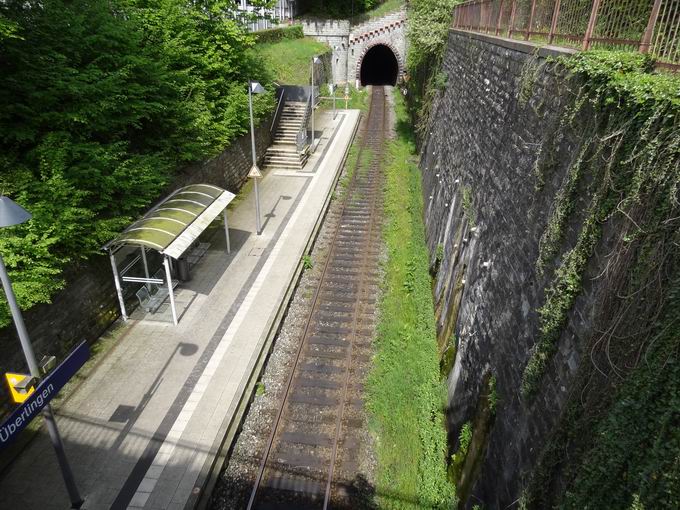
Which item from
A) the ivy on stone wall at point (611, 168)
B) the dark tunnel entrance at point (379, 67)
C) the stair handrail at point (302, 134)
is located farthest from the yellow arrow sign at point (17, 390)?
the dark tunnel entrance at point (379, 67)

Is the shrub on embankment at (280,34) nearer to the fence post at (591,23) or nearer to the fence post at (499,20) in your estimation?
the fence post at (499,20)

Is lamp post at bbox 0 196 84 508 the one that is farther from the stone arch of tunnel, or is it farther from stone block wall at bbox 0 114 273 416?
the stone arch of tunnel

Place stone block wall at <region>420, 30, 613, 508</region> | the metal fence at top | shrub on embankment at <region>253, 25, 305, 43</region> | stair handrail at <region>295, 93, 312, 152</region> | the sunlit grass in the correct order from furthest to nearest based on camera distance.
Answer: shrub on embankment at <region>253, 25, 305, 43</region>
the sunlit grass
stair handrail at <region>295, 93, 312, 152</region>
stone block wall at <region>420, 30, 613, 508</region>
the metal fence at top

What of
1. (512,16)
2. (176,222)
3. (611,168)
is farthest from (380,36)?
(611,168)

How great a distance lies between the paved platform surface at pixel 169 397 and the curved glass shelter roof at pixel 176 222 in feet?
6.58

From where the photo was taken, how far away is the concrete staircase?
22.2 metres

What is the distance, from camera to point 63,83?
30.9 ft

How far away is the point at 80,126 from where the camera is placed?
1002cm

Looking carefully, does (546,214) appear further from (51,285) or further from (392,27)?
(392,27)

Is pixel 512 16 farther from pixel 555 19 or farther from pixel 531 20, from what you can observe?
pixel 555 19

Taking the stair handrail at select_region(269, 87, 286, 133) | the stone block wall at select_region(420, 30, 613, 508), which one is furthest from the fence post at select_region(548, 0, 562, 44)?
the stair handrail at select_region(269, 87, 286, 133)

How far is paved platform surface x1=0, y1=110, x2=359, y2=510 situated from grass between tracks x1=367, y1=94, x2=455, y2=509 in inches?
Answer: 110

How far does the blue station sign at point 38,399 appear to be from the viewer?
4.69 meters

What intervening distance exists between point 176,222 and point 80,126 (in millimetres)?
2880
